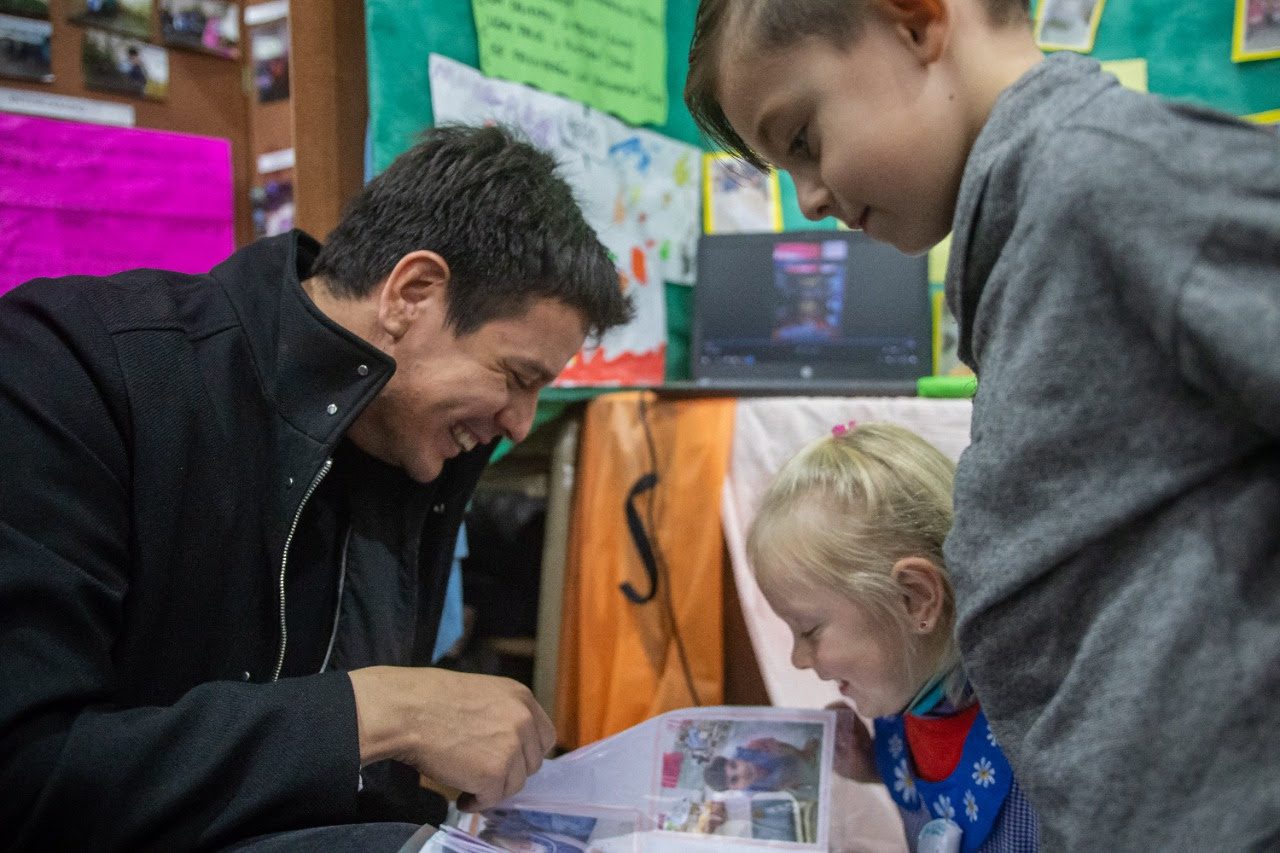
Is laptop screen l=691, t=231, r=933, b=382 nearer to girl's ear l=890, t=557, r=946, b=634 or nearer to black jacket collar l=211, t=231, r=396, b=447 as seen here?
girl's ear l=890, t=557, r=946, b=634

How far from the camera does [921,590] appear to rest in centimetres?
99

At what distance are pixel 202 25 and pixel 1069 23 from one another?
156cm

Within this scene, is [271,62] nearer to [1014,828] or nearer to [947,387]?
[947,387]

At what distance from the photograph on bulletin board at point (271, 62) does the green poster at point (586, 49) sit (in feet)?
1.01

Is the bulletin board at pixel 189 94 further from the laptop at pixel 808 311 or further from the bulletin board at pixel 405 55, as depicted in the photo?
the laptop at pixel 808 311

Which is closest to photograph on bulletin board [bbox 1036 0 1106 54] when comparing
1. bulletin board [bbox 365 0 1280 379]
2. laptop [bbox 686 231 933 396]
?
bulletin board [bbox 365 0 1280 379]

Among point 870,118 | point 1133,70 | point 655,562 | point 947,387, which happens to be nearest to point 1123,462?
point 870,118

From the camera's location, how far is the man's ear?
3.18 ft

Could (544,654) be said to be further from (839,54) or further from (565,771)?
(839,54)

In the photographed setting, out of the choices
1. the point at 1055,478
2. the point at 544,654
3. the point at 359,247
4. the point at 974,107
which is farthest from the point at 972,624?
the point at 544,654

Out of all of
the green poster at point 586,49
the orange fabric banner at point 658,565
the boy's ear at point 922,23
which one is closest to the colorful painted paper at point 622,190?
the green poster at point 586,49

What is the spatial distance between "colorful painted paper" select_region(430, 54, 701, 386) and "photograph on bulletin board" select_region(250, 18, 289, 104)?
26 cm

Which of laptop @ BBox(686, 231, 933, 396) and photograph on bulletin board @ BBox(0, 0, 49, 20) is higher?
photograph on bulletin board @ BBox(0, 0, 49, 20)

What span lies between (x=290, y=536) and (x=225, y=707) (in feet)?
0.65
